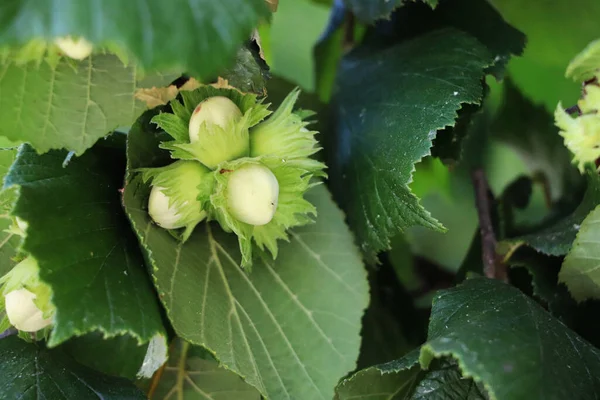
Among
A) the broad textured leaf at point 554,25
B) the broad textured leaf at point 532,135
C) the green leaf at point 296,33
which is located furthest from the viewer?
the green leaf at point 296,33

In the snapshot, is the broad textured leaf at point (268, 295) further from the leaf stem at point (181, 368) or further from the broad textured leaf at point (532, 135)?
the broad textured leaf at point (532, 135)

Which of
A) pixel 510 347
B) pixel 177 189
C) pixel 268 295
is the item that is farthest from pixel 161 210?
pixel 510 347

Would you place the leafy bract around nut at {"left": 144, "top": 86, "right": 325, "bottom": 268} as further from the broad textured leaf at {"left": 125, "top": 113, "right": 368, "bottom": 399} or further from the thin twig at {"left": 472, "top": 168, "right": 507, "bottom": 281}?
the thin twig at {"left": 472, "top": 168, "right": 507, "bottom": 281}

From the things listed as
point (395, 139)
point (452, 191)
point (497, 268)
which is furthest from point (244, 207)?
point (452, 191)

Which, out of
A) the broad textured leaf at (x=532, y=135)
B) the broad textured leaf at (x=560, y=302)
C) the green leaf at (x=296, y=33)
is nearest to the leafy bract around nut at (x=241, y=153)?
the broad textured leaf at (x=560, y=302)

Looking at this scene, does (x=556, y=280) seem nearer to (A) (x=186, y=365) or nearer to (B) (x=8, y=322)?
(A) (x=186, y=365)

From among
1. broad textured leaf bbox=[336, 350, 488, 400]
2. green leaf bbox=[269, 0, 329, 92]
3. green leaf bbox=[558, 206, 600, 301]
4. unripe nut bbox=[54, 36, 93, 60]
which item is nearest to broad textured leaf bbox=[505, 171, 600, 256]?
green leaf bbox=[558, 206, 600, 301]
